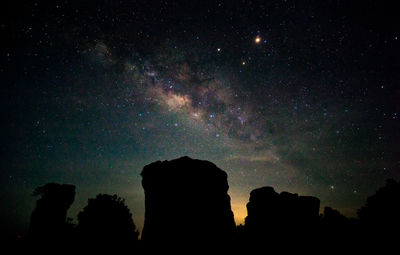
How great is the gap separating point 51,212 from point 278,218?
30111 mm

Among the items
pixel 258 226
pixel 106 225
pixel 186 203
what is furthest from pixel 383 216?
pixel 106 225

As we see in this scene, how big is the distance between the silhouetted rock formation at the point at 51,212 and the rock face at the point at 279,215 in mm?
24985

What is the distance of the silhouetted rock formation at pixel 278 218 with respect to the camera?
24891 millimetres

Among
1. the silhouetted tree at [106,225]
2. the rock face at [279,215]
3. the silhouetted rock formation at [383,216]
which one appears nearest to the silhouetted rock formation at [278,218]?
the rock face at [279,215]

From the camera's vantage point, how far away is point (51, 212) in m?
23.5

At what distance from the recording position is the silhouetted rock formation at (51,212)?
21984mm

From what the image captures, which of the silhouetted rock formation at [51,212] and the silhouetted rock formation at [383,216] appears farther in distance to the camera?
the silhouetted rock formation at [383,216]

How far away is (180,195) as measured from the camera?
1365 cm

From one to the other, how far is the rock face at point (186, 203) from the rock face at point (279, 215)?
46.5 ft

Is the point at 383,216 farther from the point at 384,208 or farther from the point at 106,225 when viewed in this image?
the point at 106,225

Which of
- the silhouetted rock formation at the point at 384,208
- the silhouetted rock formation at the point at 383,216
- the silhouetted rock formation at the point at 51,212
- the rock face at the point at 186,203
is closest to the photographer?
the rock face at the point at 186,203

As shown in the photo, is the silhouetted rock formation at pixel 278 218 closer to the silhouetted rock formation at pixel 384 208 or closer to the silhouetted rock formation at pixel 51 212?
the silhouetted rock formation at pixel 384 208

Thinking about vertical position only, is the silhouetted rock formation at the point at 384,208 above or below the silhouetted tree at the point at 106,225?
above

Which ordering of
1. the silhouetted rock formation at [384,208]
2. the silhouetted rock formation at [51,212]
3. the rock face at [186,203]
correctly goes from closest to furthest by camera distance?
the rock face at [186,203] < the silhouetted rock formation at [51,212] < the silhouetted rock formation at [384,208]
